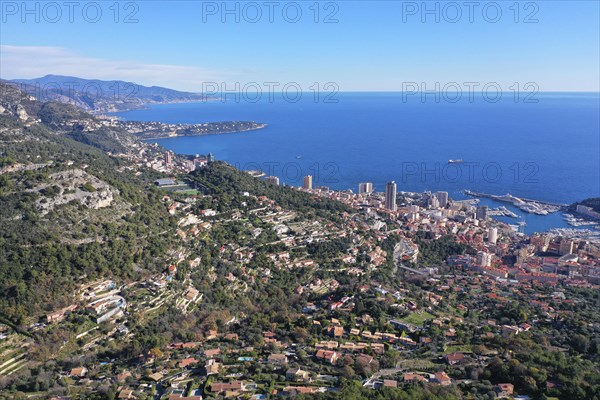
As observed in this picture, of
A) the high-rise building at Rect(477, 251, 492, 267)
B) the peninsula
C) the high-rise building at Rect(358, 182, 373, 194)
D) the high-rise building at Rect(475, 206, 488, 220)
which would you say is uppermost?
the peninsula

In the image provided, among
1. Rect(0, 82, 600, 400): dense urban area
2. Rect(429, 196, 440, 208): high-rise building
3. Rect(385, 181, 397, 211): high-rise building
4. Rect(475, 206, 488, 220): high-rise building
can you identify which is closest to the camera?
Rect(0, 82, 600, 400): dense urban area

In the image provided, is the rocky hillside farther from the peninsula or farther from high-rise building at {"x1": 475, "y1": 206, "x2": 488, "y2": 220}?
the peninsula

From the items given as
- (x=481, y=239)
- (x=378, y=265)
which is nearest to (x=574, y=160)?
(x=481, y=239)

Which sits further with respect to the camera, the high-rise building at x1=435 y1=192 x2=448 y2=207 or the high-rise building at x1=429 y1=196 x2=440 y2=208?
the high-rise building at x1=435 y1=192 x2=448 y2=207

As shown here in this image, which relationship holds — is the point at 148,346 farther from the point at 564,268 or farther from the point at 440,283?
the point at 564,268

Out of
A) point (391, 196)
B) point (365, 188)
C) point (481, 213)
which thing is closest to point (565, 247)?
point (481, 213)

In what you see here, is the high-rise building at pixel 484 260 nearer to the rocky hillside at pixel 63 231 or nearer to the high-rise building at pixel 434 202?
the high-rise building at pixel 434 202

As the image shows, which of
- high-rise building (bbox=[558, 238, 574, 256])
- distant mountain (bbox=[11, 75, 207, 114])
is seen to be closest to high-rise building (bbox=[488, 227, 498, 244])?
high-rise building (bbox=[558, 238, 574, 256])
